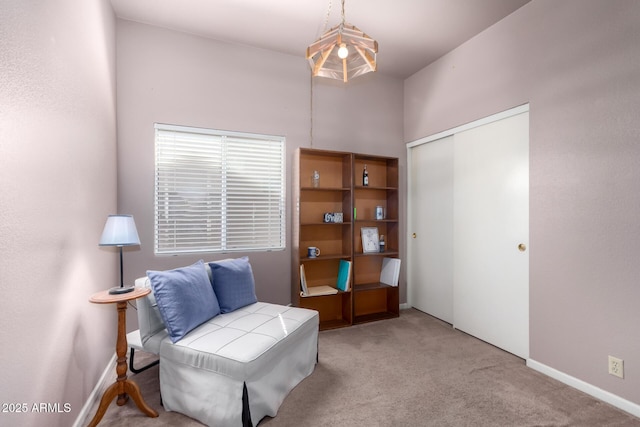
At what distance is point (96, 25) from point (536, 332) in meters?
4.23

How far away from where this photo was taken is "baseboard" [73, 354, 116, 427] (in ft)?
5.91

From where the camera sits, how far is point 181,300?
2.01 metres

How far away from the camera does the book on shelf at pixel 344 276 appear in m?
3.40

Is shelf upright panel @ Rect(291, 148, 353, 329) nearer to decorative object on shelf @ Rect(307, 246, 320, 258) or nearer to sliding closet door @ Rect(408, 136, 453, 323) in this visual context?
decorative object on shelf @ Rect(307, 246, 320, 258)

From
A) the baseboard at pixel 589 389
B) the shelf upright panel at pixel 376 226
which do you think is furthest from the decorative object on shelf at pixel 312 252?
the baseboard at pixel 589 389

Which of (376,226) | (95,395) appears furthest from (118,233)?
(376,226)

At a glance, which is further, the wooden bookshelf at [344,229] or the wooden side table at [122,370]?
the wooden bookshelf at [344,229]

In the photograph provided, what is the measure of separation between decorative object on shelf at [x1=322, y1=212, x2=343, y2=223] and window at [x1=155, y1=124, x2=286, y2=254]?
0.51m

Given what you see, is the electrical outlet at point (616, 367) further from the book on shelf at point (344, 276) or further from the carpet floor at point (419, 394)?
the book on shelf at point (344, 276)

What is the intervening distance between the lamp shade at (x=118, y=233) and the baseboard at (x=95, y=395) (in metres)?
1.03

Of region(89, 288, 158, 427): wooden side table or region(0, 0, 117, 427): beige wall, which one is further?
region(89, 288, 158, 427): wooden side table

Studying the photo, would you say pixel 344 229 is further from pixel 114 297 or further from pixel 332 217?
pixel 114 297

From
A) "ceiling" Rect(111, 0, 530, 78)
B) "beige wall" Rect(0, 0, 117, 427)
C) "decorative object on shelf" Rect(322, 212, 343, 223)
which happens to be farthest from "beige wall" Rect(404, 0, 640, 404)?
"beige wall" Rect(0, 0, 117, 427)

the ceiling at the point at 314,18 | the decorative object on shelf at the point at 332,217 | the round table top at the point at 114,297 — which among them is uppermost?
the ceiling at the point at 314,18
